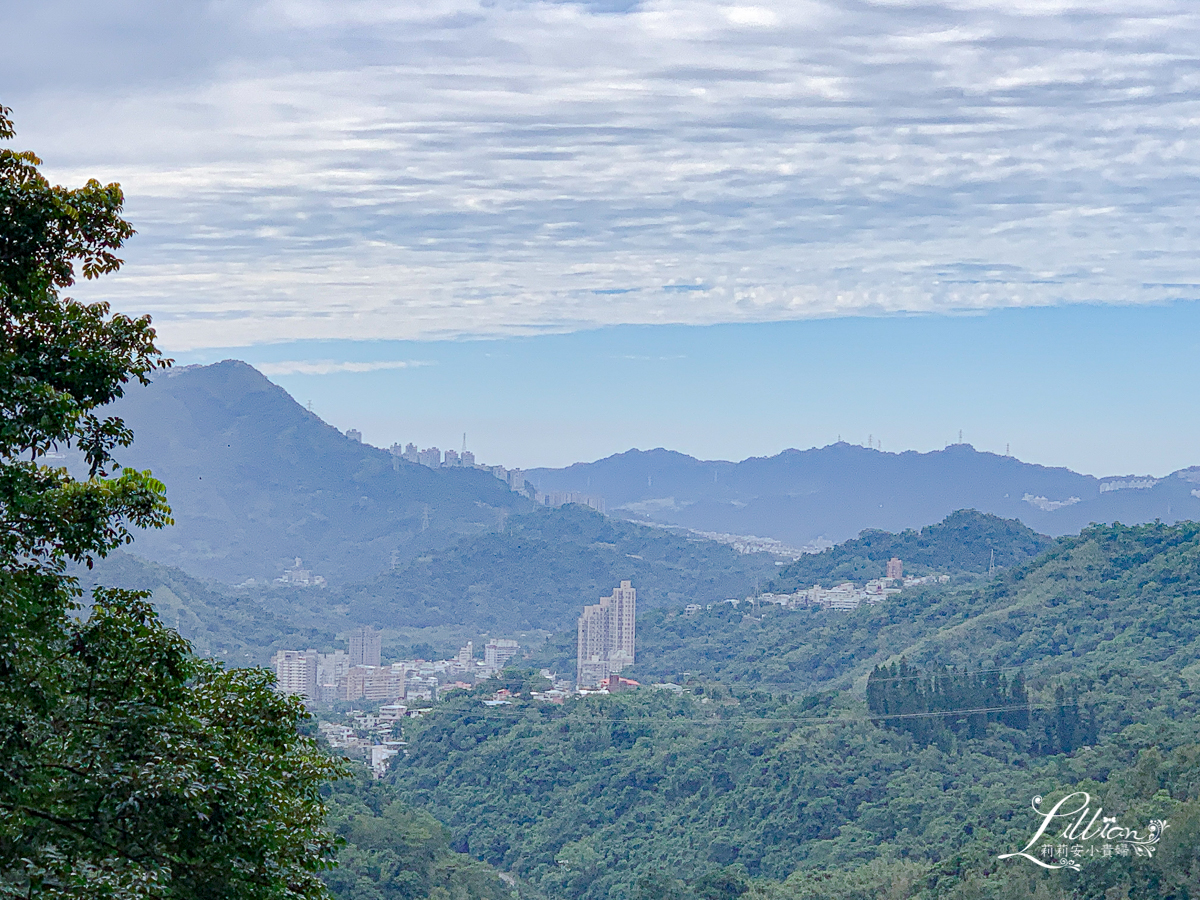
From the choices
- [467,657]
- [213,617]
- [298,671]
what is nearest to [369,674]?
[298,671]

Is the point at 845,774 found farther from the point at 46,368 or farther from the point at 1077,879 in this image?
the point at 46,368

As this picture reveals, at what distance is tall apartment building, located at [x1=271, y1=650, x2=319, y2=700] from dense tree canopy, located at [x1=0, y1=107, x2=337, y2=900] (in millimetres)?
62177

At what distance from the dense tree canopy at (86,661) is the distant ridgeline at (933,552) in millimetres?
69272

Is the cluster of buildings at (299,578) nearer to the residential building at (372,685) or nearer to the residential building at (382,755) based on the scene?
the residential building at (372,685)

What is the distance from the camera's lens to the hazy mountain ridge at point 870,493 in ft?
433

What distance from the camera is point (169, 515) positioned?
5.57m

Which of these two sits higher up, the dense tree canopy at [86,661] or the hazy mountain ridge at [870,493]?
the hazy mountain ridge at [870,493]

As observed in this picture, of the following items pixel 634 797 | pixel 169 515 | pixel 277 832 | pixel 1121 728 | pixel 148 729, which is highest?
pixel 169 515

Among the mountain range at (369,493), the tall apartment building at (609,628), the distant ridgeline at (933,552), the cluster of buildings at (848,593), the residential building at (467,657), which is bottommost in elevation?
the residential building at (467,657)

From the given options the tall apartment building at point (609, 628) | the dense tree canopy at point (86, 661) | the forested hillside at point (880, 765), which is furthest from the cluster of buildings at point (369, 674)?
the dense tree canopy at point (86, 661)

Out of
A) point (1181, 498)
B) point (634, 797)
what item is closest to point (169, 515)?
point (634, 797)

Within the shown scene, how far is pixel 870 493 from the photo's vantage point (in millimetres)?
164125

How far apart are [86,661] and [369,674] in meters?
65.5

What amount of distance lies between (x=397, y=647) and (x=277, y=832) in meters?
86.3
